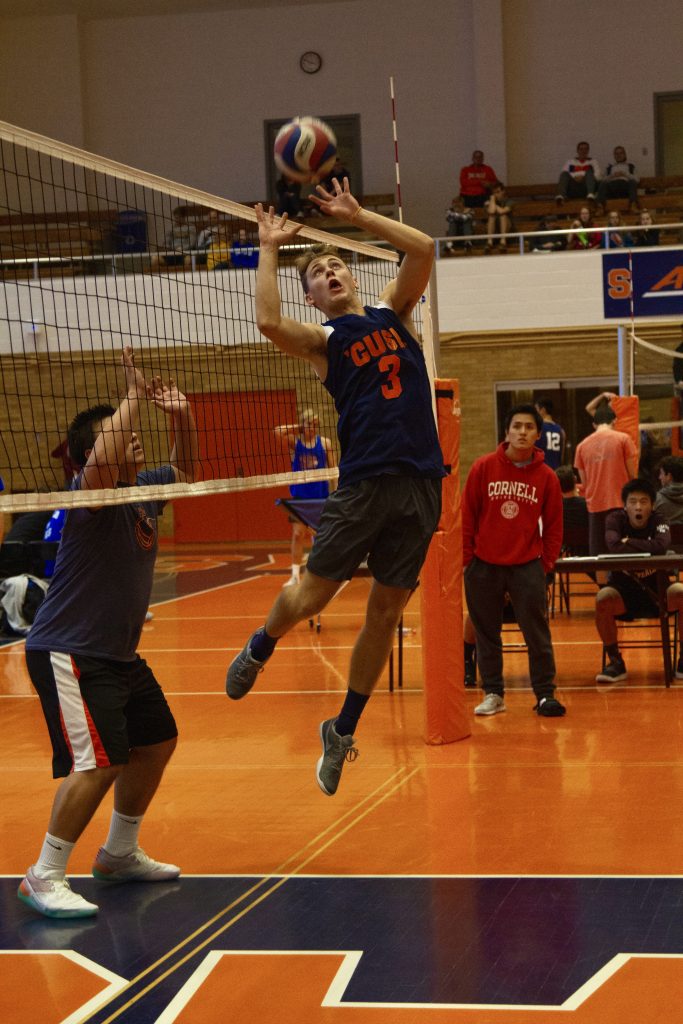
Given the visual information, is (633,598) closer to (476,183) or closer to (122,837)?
(122,837)

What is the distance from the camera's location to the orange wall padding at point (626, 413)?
11.9 meters

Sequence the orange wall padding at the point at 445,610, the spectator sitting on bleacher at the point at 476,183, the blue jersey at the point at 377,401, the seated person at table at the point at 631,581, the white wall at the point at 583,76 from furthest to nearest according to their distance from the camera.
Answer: the white wall at the point at 583,76
the spectator sitting on bleacher at the point at 476,183
the seated person at table at the point at 631,581
the orange wall padding at the point at 445,610
the blue jersey at the point at 377,401

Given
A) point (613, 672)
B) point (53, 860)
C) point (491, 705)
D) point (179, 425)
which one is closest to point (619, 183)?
point (613, 672)

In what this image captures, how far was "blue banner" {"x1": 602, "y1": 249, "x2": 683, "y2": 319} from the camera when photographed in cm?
1264

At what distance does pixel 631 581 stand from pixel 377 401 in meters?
4.08

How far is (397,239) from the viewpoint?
4102 millimetres

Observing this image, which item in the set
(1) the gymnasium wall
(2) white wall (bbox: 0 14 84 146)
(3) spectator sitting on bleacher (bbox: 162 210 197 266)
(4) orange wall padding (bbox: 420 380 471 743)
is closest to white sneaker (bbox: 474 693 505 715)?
(4) orange wall padding (bbox: 420 380 471 743)

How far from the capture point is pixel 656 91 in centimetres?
2100

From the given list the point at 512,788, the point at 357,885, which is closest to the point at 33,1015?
the point at 357,885

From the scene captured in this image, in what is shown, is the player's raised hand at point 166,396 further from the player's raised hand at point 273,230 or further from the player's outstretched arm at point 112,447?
the player's raised hand at point 273,230

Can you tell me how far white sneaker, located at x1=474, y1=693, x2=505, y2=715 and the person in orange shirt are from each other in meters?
3.42

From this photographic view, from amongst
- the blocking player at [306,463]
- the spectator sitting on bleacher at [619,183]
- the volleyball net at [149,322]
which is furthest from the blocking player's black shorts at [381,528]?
the spectator sitting on bleacher at [619,183]

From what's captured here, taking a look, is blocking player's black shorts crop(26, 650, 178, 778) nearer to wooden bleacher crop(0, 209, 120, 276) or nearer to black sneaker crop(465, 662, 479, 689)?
black sneaker crop(465, 662, 479, 689)

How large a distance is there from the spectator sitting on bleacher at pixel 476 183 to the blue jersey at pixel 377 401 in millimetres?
16341
